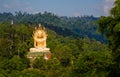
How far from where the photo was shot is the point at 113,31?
14938 millimetres

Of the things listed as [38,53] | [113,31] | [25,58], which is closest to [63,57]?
[38,53]

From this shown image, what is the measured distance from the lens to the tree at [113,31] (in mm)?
14844

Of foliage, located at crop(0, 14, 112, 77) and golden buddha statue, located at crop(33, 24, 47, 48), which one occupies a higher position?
golden buddha statue, located at crop(33, 24, 47, 48)

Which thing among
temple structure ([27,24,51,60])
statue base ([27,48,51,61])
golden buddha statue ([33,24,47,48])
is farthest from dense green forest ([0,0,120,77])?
golden buddha statue ([33,24,47,48])

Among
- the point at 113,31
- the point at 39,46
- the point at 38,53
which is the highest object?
the point at 113,31

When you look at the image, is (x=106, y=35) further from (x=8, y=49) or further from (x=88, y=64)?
(x=8, y=49)

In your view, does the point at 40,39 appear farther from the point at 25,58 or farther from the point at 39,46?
the point at 25,58

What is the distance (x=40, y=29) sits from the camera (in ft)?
195

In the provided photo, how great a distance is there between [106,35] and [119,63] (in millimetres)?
1014

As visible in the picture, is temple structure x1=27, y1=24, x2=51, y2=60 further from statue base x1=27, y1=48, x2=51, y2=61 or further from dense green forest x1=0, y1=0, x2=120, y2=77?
dense green forest x1=0, y1=0, x2=120, y2=77

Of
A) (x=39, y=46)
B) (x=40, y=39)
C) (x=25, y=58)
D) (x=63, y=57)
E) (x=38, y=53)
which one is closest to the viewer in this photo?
(x=25, y=58)

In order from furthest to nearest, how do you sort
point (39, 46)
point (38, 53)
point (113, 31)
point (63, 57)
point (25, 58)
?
point (39, 46) < point (63, 57) < point (38, 53) < point (25, 58) < point (113, 31)

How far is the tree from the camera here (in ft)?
48.7

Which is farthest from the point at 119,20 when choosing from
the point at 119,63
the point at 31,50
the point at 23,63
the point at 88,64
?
the point at 31,50
